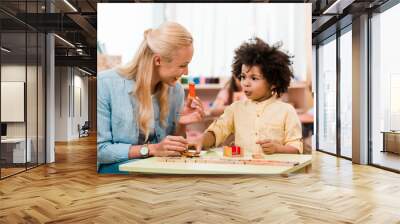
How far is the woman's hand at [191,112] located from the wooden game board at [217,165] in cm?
55

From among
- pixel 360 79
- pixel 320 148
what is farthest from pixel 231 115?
pixel 320 148

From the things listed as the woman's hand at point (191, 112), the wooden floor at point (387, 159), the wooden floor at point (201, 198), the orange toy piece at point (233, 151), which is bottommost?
the wooden floor at point (201, 198)

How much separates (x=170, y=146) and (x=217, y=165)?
0.77 meters

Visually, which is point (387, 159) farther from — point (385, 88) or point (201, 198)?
point (201, 198)

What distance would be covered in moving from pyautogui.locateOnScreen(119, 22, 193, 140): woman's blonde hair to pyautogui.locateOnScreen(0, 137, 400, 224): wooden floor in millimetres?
1018

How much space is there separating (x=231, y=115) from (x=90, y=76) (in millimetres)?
13680

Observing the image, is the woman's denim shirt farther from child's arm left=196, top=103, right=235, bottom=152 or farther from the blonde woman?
child's arm left=196, top=103, right=235, bottom=152

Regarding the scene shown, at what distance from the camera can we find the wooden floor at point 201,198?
12.8 ft

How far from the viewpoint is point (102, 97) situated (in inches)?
246

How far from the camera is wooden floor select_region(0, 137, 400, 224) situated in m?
3.90

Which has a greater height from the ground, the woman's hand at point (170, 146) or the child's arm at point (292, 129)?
the child's arm at point (292, 129)

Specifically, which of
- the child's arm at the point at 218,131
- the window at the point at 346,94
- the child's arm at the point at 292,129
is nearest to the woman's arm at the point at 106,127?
the child's arm at the point at 218,131

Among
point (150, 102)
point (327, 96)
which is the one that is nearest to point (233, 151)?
point (150, 102)

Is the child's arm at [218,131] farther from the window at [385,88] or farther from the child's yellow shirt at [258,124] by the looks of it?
the window at [385,88]
